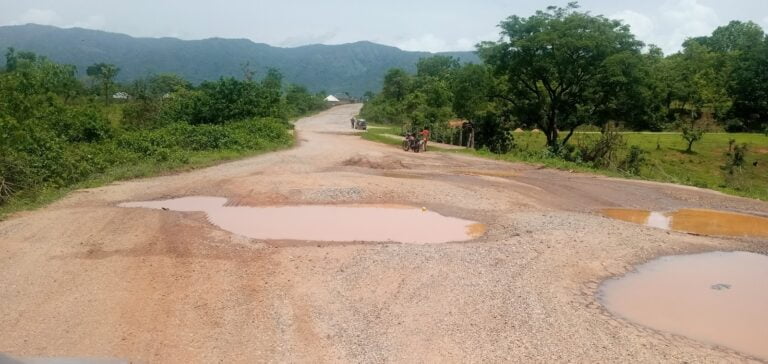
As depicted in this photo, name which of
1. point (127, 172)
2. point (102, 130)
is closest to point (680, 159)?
point (127, 172)

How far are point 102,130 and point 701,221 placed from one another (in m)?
21.9

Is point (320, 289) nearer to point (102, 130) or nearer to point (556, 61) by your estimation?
point (102, 130)

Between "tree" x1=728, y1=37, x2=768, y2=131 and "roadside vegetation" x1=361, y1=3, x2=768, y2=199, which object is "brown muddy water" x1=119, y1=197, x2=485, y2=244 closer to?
"roadside vegetation" x1=361, y1=3, x2=768, y2=199

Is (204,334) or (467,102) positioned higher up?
(467,102)

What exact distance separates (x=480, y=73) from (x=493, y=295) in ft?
77.4

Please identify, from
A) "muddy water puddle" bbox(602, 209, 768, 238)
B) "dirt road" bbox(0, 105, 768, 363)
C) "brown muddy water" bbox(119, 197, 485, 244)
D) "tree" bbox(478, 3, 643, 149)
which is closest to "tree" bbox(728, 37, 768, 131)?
"tree" bbox(478, 3, 643, 149)

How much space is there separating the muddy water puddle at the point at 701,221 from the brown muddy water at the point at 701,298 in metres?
2.54

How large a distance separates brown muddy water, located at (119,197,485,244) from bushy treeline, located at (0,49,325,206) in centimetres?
356

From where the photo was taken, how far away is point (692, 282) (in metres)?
8.97

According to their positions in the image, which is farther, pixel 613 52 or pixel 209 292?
pixel 613 52

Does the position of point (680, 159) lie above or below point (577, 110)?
below

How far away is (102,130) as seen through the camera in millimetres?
24141

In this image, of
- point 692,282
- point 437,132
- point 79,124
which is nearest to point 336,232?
point 692,282

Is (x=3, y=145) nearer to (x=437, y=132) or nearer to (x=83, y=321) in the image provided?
(x=83, y=321)
